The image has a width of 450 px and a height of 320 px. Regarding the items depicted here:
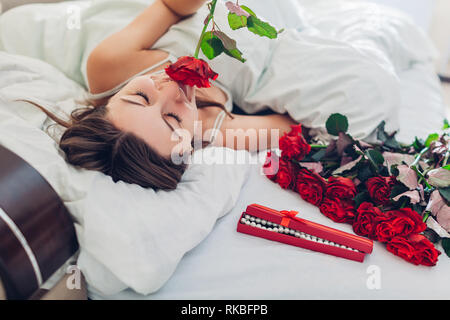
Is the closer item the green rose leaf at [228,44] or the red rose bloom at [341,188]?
the green rose leaf at [228,44]

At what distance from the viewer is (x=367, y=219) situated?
733 millimetres

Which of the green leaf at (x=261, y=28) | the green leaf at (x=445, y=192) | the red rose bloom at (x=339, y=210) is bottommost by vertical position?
the red rose bloom at (x=339, y=210)

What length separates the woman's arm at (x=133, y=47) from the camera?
942 mm

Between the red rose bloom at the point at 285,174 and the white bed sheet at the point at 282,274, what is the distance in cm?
15

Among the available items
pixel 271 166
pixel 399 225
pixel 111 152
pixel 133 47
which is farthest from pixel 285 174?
pixel 133 47

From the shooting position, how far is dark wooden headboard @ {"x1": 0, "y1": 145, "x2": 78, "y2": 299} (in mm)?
522

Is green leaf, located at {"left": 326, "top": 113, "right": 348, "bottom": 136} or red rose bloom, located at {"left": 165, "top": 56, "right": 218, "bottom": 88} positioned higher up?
red rose bloom, located at {"left": 165, "top": 56, "right": 218, "bottom": 88}

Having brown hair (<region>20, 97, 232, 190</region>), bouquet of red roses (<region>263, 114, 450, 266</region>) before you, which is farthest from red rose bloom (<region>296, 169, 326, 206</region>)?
brown hair (<region>20, 97, 232, 190</region>)

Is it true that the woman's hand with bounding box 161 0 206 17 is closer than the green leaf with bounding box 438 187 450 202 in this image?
No

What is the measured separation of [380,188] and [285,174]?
8.6 inches

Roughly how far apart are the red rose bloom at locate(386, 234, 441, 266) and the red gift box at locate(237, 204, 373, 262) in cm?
6

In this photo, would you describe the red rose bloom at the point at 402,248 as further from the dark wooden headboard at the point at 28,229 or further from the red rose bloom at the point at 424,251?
the dark wooden headboard at the point at 28,229

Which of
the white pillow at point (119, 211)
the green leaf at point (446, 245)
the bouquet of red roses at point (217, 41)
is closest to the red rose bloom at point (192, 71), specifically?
the bouquet of red roses at point (217, 41)

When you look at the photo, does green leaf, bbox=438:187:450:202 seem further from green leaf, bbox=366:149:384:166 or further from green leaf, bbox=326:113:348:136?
green leaf, bbox=326:113:348:136
